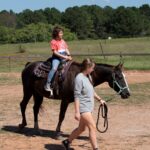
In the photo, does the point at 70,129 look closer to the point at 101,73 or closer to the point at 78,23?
the point at 101,73

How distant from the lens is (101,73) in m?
8.88

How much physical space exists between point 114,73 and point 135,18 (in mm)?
109090

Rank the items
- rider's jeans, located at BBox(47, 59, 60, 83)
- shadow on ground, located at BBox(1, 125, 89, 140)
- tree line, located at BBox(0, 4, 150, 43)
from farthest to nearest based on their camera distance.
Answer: tree line, located at BBox(0, 4, 150, 43) → shadow on ground, located at BBox(1, 125, 89, 140) → rider's jeans, located at BBox(47, 59, 60, 83)

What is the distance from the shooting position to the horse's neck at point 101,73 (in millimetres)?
8859

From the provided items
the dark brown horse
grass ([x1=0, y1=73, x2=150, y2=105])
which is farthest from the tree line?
→ the dark brown horse

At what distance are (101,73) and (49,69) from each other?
1130 mm

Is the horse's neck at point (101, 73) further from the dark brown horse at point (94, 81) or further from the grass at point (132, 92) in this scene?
the grass at point (132, 92)

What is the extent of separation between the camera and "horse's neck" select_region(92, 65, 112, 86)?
886 cm

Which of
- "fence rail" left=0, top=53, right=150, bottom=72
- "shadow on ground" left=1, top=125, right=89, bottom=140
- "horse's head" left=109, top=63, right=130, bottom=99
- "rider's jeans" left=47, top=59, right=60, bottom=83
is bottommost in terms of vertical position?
"fence rail" left=0, top=53, right=150, bottom=72

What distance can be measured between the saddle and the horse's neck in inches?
23.1

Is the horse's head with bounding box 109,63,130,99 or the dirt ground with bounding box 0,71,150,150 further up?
the horse's head with bounding box 109,63,130,99

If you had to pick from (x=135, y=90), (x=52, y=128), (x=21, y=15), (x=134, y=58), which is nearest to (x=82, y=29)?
(x=21, y=15)

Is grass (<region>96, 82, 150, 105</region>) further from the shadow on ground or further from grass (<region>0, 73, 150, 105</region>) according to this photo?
the shadow on ground

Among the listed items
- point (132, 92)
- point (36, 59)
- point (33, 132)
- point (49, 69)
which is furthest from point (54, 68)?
point (36, 59)
